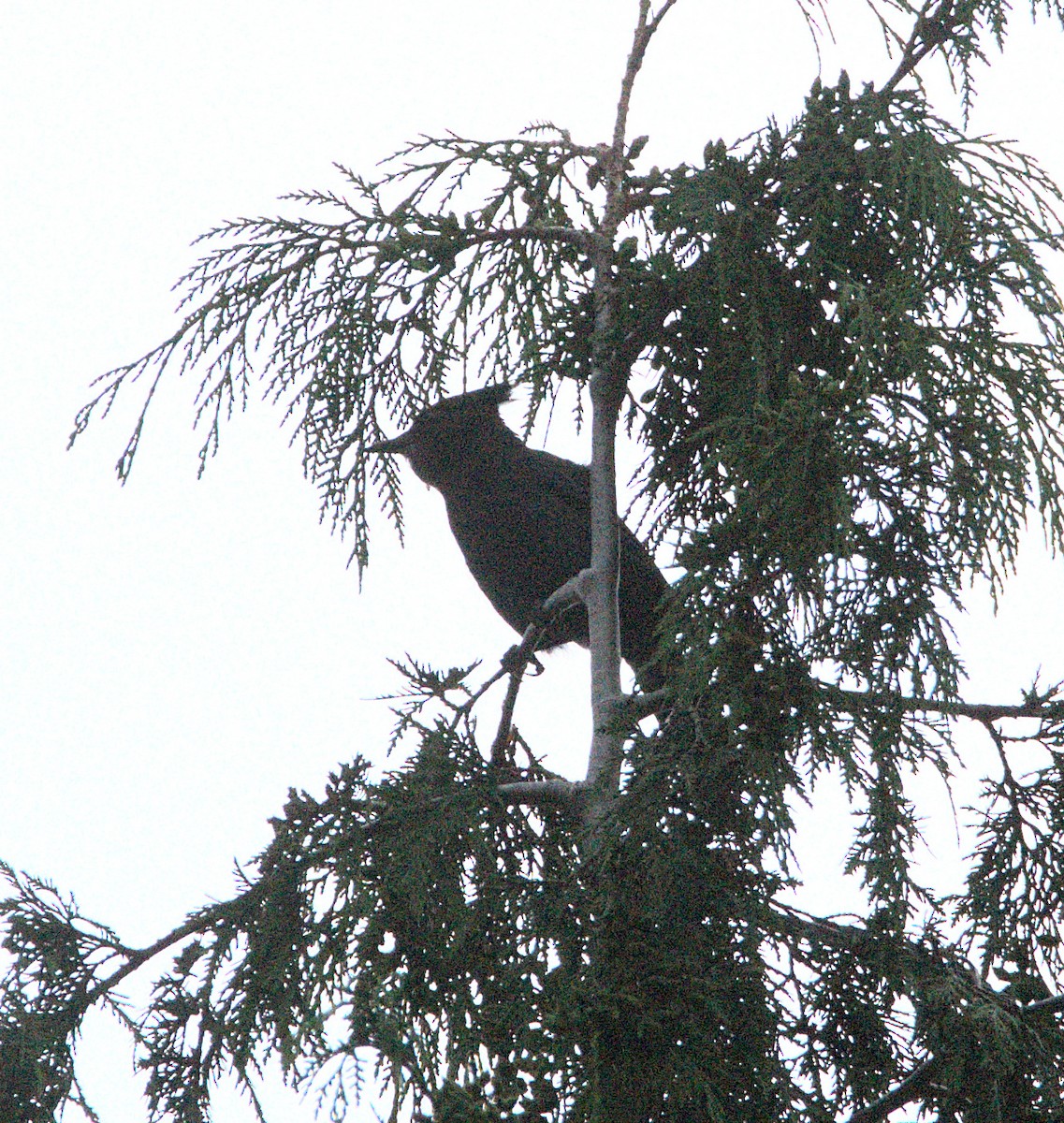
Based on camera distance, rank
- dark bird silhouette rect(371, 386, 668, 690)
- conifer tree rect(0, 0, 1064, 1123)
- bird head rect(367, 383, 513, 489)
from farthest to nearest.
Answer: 1. bird head rect(367, 383, 513, 489)
2. dark bird silhouette rect(371, 386, 668, 690)
3. conifer tree rect(0, 0, 1064, 1123)

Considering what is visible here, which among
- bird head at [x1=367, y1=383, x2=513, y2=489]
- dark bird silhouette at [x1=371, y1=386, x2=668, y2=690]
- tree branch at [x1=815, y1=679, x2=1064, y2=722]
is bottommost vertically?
tree branch at [x1=815, y1=679, x2=1064, y2=722]

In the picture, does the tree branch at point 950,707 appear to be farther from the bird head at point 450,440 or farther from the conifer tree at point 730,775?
the bird head at point 450,440

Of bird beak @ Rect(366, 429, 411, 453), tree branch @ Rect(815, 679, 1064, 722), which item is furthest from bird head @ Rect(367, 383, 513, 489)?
tree branch @ Rect(815, 679, 1064, 722)

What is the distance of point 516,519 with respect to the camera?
4.70 metres

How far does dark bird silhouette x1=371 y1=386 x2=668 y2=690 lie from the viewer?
4.69 m

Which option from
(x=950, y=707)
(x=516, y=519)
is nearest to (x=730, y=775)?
(x=950, y=707)

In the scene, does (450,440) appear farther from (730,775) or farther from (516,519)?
(730,775)

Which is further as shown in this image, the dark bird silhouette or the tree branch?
the dark bird silhouette

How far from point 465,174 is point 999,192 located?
1.45 meters

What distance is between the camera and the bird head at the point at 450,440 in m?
4.79

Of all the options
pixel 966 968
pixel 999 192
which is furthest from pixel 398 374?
pixel 966 968

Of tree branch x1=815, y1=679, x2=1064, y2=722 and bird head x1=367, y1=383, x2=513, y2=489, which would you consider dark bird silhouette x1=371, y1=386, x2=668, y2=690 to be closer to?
bird head x1=367, y1=383, x2=513, y2=489

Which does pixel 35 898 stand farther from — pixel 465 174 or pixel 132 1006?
pixel 465 174

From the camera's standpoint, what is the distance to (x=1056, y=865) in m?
2.94
